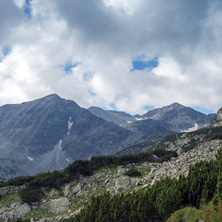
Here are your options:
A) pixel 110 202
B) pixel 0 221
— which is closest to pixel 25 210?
pixel 0 221

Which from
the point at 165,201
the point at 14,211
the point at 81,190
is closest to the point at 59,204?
the point at 81,190

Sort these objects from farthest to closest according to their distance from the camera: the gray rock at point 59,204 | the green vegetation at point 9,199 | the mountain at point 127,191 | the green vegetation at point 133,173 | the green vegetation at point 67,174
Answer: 1. the green vegetation at point 67,174
2. the green vegetation at point 133,173
3. the green vegetation at point 9,199
4. the gray rock at point 59,204
5. the mountain at point 127,191

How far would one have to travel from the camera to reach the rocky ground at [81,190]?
51344 millimetres

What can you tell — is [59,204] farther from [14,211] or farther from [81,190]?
[14,211]

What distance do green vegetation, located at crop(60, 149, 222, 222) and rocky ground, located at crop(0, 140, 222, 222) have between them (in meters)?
11.1

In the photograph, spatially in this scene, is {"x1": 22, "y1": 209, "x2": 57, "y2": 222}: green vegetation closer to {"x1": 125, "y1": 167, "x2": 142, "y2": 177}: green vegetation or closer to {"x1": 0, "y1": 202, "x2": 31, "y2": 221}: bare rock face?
{"x1": 0, "y1": 202, "x2": 31, "y2": 221}: bare rock face

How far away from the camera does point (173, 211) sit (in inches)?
1245

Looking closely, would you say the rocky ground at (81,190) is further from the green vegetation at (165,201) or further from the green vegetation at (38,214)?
the green vegetation at (165,201)

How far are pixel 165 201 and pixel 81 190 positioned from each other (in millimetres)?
35551

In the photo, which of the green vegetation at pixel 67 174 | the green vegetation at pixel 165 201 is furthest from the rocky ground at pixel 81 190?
the green vegetation at pixel 165 201

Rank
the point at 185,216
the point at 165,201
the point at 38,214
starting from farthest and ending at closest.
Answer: the point at 38,214
the point at 165,201
the point at 185,216

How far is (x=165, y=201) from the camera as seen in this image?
32.6 metres

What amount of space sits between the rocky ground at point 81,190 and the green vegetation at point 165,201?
1110 centimetres

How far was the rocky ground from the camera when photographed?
2021 inches
